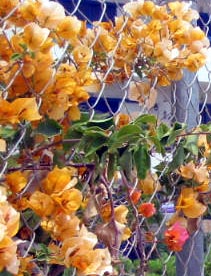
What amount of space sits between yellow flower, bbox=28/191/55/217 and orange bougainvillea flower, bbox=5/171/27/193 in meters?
0.02

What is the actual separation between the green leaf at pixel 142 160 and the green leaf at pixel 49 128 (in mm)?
93

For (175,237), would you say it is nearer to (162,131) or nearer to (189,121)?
(162,131)

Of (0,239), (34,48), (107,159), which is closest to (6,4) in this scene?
(34,48)

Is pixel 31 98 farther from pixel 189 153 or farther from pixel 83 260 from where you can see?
pixel 189 153

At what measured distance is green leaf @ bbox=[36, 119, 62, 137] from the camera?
0.77 m

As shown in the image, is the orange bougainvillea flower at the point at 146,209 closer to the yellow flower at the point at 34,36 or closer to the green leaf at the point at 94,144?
the green leaf at the point at 94,144

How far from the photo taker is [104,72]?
3.34ft

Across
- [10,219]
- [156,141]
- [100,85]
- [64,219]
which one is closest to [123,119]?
[100,85]

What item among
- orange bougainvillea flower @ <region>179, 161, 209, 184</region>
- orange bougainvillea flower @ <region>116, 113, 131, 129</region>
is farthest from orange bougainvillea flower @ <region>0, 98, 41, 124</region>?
orange bougainvillea flower @ <region>179, 161, 209, 184</region>

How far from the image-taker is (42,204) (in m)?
0.73

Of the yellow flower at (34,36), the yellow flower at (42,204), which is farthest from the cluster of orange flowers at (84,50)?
the yellow flower at (42,204)

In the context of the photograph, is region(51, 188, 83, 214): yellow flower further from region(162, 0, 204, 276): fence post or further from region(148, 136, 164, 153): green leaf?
region(162, 0, 204, 276): fence post

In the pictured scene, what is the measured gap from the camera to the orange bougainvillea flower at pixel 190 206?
3.22 feet

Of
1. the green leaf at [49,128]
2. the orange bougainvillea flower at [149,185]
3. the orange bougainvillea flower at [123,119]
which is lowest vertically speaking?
the orange bougainvillea flower at [149,185]
